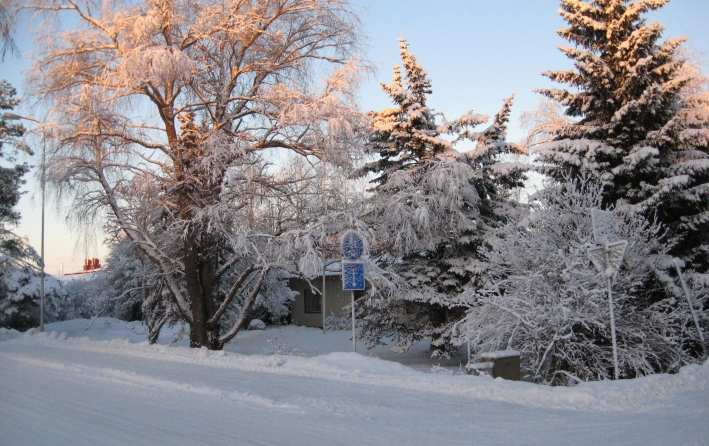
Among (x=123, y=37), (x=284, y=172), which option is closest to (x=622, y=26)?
(x=284, y=172)

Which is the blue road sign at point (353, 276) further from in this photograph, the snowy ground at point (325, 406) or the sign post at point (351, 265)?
the snowy ground at point (325, 406)

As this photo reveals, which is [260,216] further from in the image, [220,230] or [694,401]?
[694,401]

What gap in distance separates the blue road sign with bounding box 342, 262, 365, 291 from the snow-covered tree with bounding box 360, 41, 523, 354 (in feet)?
14.0

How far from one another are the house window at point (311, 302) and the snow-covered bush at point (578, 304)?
74.5 feet

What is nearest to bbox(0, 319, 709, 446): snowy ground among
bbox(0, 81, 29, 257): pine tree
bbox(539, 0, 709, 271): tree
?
bbox(539, 0, 709, 271): tree

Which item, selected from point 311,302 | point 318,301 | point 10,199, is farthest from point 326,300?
point 10,199

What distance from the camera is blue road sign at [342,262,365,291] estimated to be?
13867mm

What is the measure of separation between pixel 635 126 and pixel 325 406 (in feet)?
40.8

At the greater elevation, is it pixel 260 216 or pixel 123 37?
pixel 123 37

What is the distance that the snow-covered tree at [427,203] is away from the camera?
18562mm

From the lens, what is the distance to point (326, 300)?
122 ft

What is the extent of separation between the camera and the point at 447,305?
63.4 ft

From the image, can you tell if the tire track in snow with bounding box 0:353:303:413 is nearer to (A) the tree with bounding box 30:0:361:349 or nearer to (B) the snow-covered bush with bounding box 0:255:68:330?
(A) the tree with bounding box 30:0:361:349

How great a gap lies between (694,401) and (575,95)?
437 inches
